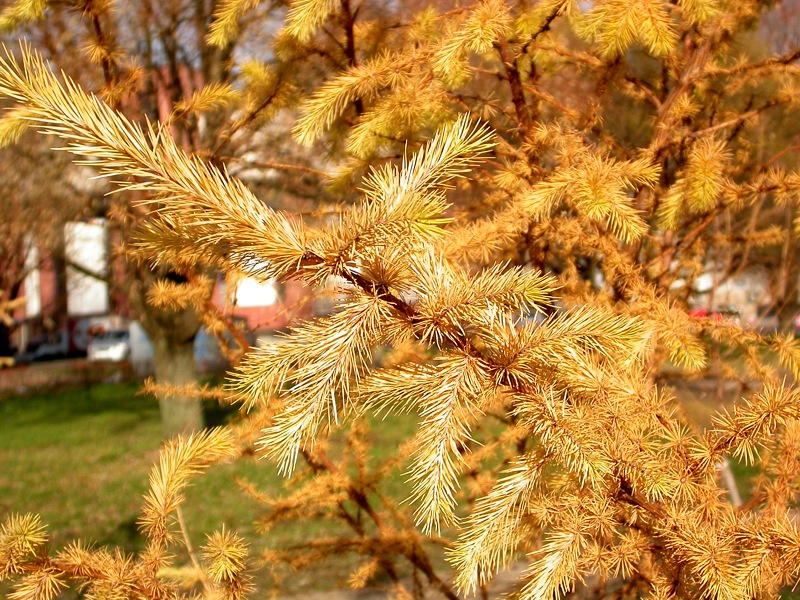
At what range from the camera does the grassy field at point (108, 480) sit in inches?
300

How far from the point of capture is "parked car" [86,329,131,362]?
2770 cm

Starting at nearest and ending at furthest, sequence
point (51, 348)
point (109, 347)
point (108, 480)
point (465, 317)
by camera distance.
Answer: point (465, 317) → point (108, 480) → point (109, 347) → point (51, 348)

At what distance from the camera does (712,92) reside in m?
2.75

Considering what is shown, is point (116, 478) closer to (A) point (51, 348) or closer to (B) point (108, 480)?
(B) point (108, 480)

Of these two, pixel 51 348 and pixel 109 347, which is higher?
pixel 109 347

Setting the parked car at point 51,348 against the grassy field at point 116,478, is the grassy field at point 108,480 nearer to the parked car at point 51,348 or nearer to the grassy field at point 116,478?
the grassy field at point 116,478

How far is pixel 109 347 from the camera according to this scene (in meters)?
27.9

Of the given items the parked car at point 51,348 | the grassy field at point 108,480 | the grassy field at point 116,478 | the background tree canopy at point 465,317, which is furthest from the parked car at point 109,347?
the background tree canopy at point 465,317

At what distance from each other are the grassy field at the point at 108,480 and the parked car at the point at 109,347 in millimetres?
9832

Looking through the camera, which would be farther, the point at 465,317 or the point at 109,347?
the point at 109,347

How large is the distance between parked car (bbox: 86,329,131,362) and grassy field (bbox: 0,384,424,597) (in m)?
9.83

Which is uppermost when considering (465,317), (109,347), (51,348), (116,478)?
(465,317)

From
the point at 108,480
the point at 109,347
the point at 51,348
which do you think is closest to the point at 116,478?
the point at 108,480

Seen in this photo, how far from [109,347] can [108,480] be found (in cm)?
1838
